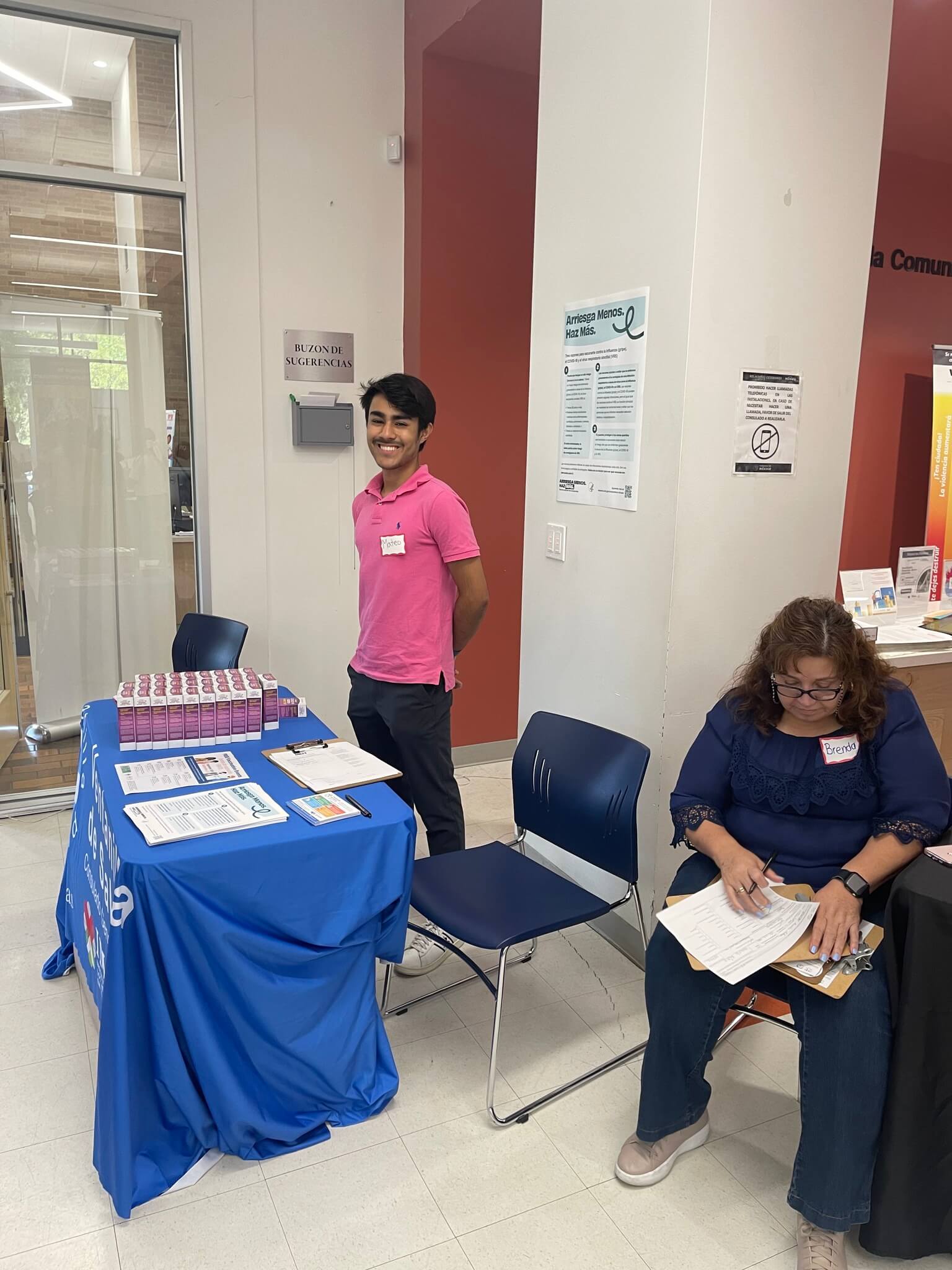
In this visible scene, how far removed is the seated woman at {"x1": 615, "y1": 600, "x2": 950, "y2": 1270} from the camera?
177cm

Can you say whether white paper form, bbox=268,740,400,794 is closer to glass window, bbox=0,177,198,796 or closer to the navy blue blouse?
the navy blue blouse

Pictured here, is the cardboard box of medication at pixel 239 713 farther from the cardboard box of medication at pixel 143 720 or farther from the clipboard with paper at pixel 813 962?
the clipboard with paper at pixel 813 962

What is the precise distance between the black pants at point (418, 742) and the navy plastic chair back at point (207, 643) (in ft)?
2.39

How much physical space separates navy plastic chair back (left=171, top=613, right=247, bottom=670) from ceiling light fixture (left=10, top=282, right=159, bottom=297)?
136 centimetres

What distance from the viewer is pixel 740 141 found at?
240 cm

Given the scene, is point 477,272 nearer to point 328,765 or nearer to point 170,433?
point 170,433

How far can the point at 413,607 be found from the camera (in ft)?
8.74

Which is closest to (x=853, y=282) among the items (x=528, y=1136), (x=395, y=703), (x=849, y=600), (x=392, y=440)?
(x=849, y=600)

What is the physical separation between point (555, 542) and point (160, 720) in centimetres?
140

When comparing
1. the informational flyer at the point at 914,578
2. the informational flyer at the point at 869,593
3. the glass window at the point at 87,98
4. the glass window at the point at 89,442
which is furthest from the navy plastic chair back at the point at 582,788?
the glass window at the point at 87,98

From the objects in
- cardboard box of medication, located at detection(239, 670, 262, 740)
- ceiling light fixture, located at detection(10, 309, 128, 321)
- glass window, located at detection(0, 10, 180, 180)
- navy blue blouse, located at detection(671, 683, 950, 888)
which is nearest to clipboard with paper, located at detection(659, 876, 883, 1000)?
navy blue blouse, located at detection(671, 683, 950, 888)

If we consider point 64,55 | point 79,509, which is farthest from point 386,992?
point 64,55

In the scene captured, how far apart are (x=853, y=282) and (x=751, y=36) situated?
730 mm

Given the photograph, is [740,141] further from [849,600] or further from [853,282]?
[849,600]
